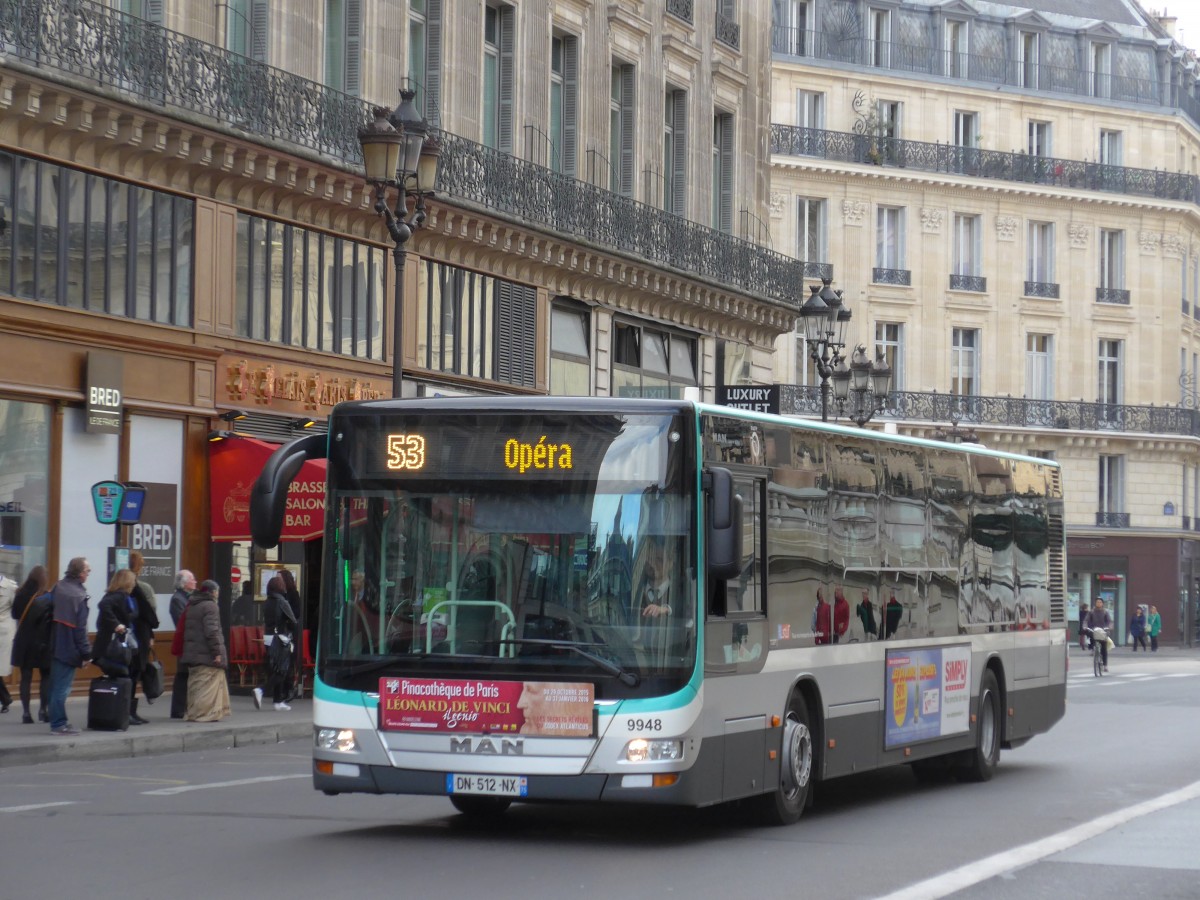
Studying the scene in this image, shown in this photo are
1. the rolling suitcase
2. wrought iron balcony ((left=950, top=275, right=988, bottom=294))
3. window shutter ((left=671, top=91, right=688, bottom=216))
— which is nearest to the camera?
the rolling suitcase

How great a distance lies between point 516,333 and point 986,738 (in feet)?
57.5

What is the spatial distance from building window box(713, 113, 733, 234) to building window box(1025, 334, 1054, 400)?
25905 mm

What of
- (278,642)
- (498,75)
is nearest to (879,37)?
(498,75)

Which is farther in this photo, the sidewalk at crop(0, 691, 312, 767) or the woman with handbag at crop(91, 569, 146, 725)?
the woman with handbag at crop(91, 569, 146, 725)

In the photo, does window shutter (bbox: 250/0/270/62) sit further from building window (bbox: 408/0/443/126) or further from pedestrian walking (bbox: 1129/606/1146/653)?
pedestrian walking (bbox: 1129/606/1146/653)

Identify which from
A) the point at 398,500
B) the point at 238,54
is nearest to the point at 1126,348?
the point at 238,54

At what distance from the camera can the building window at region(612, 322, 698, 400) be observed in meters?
36.3

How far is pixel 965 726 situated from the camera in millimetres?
16078

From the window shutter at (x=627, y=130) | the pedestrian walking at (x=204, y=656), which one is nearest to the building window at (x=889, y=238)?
the window shutter at (x=627, y=130)

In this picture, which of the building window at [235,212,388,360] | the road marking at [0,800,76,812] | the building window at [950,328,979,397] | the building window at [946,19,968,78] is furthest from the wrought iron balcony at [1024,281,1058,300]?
the road marking at [0,800,76,812]

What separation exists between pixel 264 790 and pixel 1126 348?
54986mm

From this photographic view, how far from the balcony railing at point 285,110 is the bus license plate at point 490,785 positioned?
1357cm

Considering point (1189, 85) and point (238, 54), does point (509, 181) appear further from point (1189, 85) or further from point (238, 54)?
point (1189, 85)

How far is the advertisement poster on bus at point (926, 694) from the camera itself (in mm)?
14562
